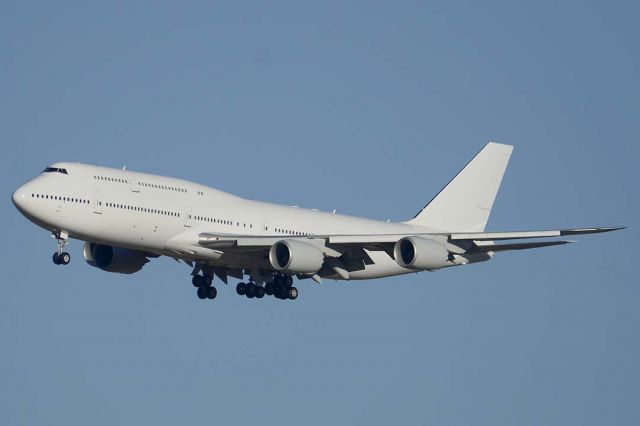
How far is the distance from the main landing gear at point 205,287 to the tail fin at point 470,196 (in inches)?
492

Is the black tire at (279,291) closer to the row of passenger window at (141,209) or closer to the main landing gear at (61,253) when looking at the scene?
the row of passenger window at (141,209)

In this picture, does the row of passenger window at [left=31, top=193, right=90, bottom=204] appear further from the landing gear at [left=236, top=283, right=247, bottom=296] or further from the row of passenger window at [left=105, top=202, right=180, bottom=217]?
the landing gear at [left=236, top=283, right=247, bottom=296]

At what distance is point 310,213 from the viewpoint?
69500mm

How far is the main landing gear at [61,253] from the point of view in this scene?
198ft

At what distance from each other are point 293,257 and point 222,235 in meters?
3.53

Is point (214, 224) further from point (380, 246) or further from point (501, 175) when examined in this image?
point (501, 175)

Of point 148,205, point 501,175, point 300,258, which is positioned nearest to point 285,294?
point 300,258

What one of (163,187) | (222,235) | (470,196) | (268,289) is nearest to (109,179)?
(163,187)

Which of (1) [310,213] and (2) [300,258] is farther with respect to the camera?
(1) [310,213]

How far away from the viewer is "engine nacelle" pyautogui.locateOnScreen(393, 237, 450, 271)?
212ft

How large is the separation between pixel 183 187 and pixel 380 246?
996cm

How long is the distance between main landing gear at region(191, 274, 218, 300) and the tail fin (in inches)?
492

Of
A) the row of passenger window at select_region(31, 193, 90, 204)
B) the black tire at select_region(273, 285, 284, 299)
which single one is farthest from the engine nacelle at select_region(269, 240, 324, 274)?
the row of passenger window at select_region(31, 193, 90, 204)

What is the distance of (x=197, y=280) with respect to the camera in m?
70.1
